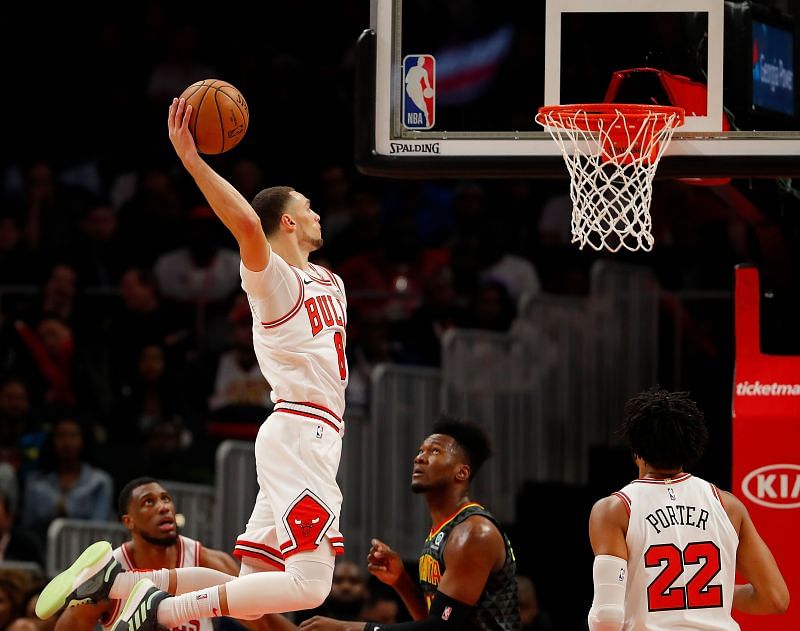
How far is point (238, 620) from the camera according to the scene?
6.85 meters

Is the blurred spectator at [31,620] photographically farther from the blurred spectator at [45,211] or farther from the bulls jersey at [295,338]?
the blurred spectator at [45,211]

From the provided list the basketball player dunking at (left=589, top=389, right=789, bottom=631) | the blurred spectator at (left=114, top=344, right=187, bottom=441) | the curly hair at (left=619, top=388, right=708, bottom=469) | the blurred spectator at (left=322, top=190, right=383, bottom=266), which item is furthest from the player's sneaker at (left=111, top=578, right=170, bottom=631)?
the blurred spectator at (left=322, top=190, right=383, bottom=266)

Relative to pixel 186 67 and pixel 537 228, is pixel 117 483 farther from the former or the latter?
pixel 186 67

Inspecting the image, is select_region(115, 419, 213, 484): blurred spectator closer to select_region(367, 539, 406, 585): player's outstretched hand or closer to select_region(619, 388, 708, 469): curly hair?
select_region(367, 539, 406, 585): player's outstretched hand

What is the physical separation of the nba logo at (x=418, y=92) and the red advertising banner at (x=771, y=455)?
1940 mm

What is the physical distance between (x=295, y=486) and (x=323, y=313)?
0.70 meters

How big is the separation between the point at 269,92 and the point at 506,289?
3.35m

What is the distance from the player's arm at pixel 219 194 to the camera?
5.52 m

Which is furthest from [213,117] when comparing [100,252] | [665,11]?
[100,252]

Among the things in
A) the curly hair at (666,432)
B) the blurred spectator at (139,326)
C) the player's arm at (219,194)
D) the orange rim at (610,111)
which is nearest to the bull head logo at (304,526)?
the player's arm at (219,194)

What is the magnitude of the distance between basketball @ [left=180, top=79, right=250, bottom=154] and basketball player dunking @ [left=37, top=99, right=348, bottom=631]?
0.05 m

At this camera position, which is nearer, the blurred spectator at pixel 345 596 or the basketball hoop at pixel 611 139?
the basketball hoop at pixel 611 139

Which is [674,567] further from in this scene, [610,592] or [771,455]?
[771,455]

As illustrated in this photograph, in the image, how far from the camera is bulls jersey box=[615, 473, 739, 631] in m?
5.26
